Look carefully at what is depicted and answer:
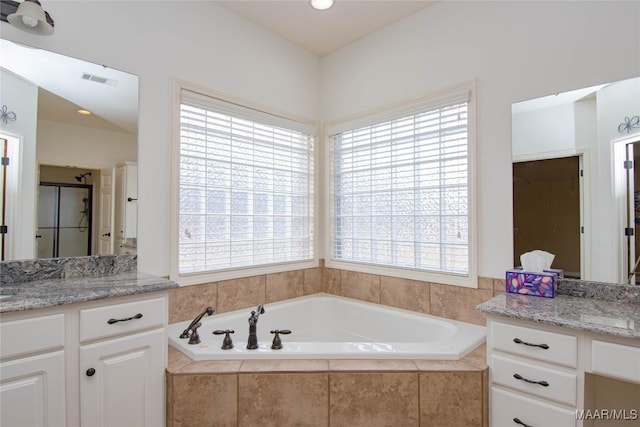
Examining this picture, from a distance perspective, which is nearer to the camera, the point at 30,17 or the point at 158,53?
the point at 30,17

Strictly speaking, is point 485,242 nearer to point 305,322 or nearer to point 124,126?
point 305,322

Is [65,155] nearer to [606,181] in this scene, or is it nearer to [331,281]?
[331,281]

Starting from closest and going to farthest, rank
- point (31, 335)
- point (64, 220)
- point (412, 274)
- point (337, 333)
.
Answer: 1. point (31, 335)
2. point (64, 220)
3. point (412, 274)
4. point (337, 333)

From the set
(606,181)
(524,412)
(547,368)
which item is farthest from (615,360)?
(606,181)

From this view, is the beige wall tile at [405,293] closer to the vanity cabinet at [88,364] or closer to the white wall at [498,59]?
the white wall at [498,59]

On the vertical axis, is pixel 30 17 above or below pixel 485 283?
above

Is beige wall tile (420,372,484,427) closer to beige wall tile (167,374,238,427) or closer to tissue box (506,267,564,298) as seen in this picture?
tissue box (506,267,564,298)

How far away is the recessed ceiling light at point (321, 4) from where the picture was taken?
2.39 meters

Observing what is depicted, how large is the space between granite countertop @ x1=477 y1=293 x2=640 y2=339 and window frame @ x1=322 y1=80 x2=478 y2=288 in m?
0.42

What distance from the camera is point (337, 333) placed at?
281 centimetres

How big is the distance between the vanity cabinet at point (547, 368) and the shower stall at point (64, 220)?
224cm

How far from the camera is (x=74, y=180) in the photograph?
191 cm

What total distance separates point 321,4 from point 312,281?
2.20 meters

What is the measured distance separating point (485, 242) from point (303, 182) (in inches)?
62.0
